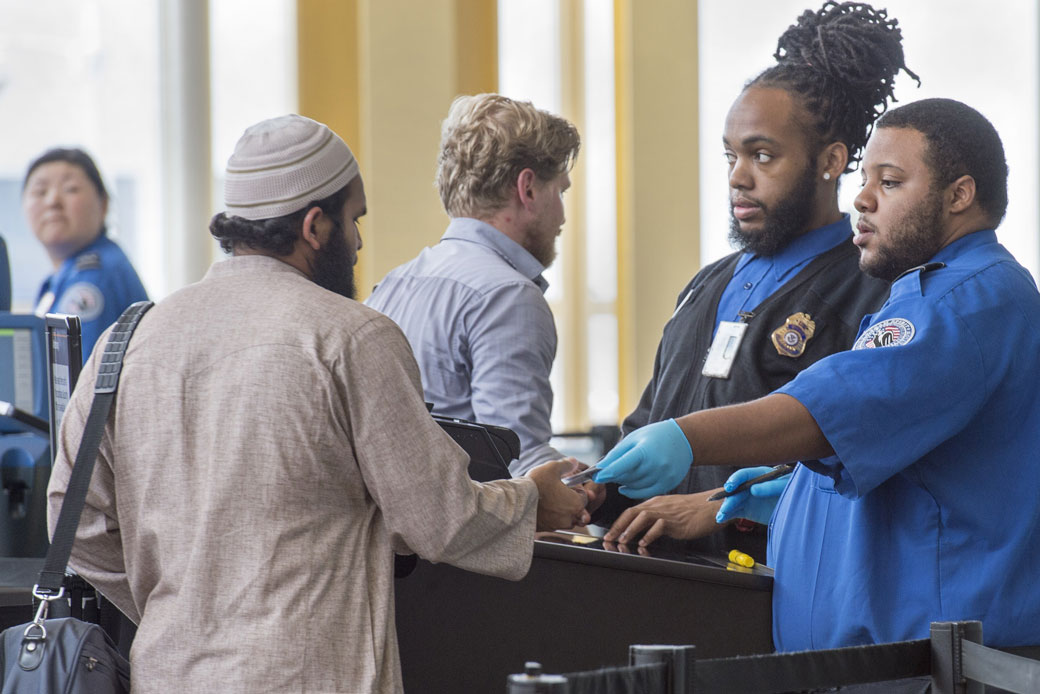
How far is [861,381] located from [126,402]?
83 centimetres

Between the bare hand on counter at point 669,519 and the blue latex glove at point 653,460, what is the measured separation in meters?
0.18

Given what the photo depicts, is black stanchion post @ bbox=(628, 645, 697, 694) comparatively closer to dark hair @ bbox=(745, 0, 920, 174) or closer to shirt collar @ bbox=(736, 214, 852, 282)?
shirt collar @ bbox=(736, 214, 852, 282)

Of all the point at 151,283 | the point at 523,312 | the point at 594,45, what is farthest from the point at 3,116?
the point at 523,312

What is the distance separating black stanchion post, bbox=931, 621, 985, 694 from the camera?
4.00 feet

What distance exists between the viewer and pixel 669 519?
1724 millimetres

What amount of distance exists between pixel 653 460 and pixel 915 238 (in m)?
0.45

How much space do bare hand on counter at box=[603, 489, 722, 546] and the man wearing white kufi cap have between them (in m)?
0.38

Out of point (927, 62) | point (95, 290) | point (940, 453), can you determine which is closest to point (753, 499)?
point (940, 453)

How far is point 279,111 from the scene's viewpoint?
4.54m

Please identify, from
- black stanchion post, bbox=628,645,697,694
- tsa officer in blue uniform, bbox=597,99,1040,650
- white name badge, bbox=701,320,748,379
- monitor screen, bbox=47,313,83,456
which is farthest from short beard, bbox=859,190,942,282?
monitor screen, bbox=47,313,83,456

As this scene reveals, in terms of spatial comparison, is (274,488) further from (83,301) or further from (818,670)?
(83,301)

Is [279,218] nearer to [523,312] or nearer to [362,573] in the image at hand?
[362,573]

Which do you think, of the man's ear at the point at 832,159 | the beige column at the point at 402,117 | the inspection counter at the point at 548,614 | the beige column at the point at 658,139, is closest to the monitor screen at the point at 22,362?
the inspection counter at the point at 548,614

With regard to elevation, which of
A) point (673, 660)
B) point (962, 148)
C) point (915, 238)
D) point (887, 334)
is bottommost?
point (673, 660)
